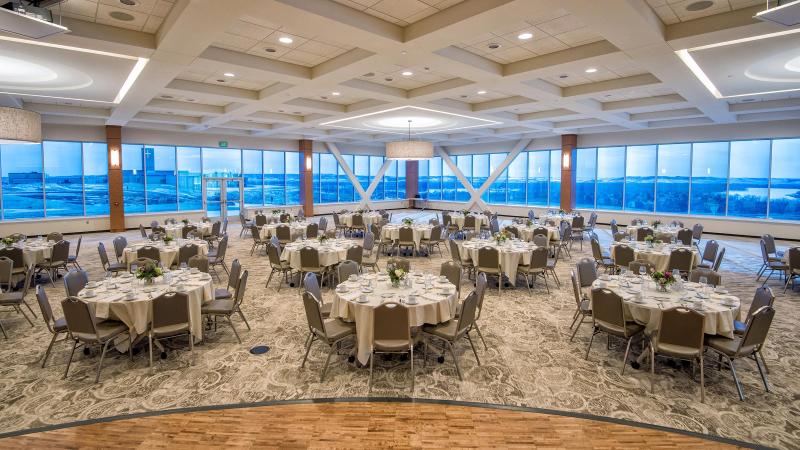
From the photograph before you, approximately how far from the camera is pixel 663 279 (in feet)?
18.7

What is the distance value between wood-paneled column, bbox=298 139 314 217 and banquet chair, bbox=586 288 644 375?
1922 cm

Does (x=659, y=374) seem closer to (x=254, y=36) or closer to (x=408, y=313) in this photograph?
(x=408, y=313)

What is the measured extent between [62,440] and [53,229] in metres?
16.2

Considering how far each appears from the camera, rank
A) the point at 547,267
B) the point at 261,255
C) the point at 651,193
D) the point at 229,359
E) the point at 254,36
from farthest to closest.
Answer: the point at 651,193 → the point at 261,255 → the point at 547,267 → the point at 254,36 → the point at 229,359

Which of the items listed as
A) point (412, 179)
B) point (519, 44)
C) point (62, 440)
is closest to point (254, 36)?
point (519, 44)

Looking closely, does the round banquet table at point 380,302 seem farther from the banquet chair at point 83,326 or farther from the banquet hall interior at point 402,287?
Answer: the banquet chair at point 83,326

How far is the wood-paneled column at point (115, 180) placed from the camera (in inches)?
659

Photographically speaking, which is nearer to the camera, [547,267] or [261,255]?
[547,267]

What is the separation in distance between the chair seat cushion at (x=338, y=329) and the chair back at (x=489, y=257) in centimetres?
383

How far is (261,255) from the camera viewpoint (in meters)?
12.7

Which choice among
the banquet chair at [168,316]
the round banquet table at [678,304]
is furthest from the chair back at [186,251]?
the round banquet table at [678,304]

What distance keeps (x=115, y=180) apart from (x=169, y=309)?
14862mm

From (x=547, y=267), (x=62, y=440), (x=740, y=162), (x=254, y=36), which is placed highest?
(x=254, y=36)

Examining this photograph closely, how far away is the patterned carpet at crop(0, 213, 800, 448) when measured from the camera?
14.0 ft
